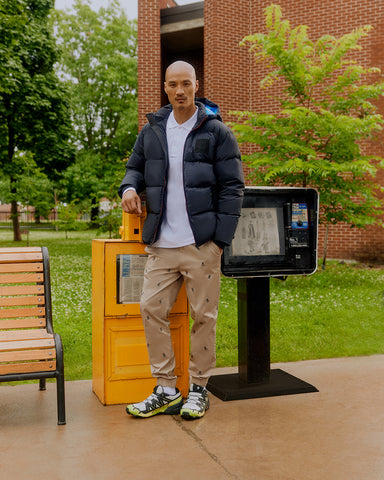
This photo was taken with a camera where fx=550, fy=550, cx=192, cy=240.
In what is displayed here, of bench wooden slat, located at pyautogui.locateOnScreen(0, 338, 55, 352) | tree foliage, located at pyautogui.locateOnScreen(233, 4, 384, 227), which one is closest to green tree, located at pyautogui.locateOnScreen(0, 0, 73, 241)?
tree foliage, located at pyautogui.locateOnScreen(233, 4, 384, 227)

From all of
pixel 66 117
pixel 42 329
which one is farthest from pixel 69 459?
pixel 66 117

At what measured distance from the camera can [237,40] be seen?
1557cm

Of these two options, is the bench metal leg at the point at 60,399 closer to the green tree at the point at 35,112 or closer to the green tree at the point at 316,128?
the green tree at the point at 316,128

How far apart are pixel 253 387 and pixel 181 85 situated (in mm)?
2288

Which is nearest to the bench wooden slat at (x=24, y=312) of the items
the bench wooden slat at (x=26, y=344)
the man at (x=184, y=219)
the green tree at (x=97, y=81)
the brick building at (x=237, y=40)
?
the bench wooden slat at (x=26, y=344)

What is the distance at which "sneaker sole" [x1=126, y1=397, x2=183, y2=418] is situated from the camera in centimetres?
362

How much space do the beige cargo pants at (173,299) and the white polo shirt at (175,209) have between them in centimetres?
6

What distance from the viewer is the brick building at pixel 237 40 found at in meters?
14.5

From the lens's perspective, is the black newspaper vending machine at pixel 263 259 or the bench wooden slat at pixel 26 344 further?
the black newspaper vending machine at pixel 263 259

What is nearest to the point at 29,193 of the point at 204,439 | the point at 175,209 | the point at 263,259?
the point at 263,259

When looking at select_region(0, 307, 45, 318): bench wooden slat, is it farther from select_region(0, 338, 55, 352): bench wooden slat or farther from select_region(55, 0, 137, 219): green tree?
select_region(55, 0, 137, 219): green tree

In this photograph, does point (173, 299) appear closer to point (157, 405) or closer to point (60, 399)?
point (157, 405)

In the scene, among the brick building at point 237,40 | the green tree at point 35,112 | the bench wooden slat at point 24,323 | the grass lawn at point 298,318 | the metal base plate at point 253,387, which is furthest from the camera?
the green tree at point 35,112

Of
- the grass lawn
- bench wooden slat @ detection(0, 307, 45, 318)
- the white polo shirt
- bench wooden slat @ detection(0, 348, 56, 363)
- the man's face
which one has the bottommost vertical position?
the grass lawn
